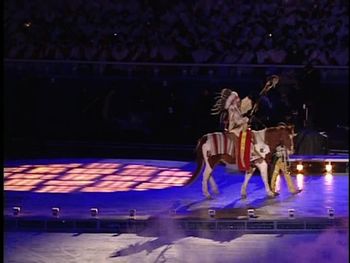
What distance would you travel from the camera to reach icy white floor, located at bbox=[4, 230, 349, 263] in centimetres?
287

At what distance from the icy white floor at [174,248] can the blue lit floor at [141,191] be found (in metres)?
0.27

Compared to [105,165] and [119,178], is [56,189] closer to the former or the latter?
[119,178]

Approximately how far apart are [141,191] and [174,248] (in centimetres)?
107

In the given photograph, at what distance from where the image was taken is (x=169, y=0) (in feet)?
18.3

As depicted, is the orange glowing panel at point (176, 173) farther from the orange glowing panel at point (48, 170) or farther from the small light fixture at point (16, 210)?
the small light fixture at point (16, 210)

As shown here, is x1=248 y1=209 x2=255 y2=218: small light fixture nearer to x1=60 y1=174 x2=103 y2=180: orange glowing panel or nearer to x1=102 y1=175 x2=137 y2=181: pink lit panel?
x1=102 y1=175 x2=137 y2=181: pink lit panel

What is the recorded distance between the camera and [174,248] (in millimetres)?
3039

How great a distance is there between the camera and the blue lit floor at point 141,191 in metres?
3.63

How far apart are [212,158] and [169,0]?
6.26 ft

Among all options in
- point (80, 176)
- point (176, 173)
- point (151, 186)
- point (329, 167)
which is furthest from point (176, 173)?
point (329, 167)

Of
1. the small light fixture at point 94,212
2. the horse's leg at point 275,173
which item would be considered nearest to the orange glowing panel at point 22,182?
the small light fixture at point 94,212

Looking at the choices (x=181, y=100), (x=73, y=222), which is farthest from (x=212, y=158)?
(x=181, y=100)

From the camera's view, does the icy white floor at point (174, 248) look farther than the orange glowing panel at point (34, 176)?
No

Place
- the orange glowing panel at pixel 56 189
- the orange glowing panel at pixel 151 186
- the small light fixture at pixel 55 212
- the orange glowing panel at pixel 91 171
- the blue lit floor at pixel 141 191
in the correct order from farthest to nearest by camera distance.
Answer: the orange glowing panel at pixel 91 171 → the orange glowing panel at pixel 151 186 → the orange glowing panel at pixel 56 189 → the blue lit floor at pixel 141 191 → the small light fixture at pixel 55 212
